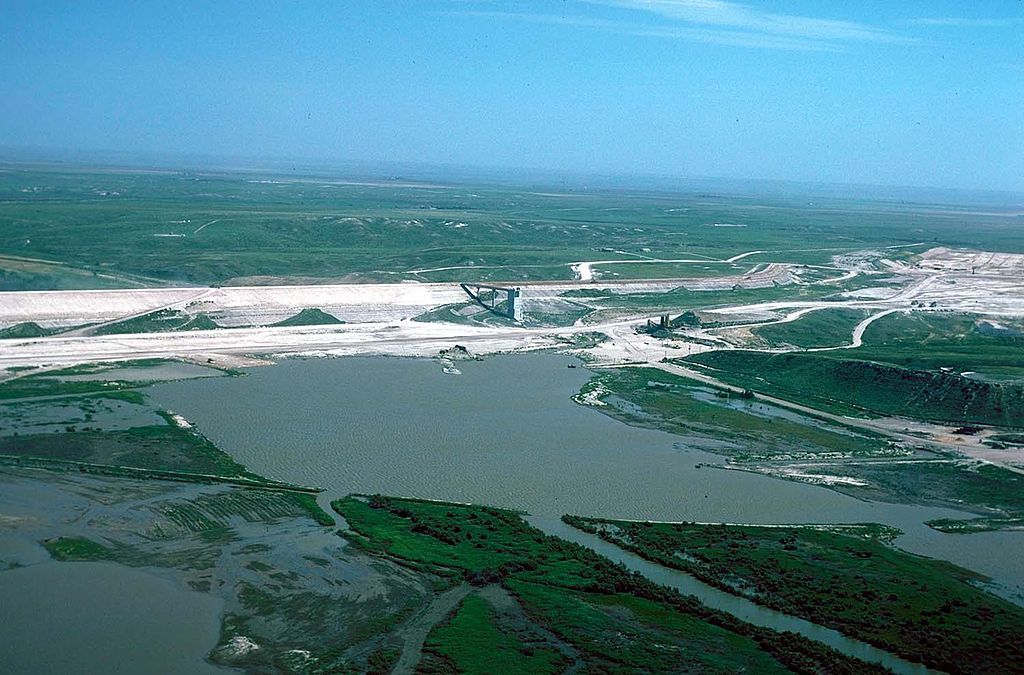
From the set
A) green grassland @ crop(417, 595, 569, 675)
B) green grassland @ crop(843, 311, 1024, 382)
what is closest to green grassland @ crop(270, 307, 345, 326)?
green grassland @ crop(843, 311, 1024, 382)

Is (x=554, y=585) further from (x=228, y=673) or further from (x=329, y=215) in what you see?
(x=329, y=215)

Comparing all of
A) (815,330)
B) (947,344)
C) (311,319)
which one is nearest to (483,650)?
(311,319)

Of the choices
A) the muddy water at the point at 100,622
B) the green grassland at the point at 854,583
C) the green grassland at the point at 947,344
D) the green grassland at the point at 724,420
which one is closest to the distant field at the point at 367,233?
the green grassland at the point at 947,344

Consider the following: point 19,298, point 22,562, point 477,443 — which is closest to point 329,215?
point 19,298

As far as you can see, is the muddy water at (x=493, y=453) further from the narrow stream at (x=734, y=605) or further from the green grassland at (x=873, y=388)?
the green grassland at (x=873, y=388)

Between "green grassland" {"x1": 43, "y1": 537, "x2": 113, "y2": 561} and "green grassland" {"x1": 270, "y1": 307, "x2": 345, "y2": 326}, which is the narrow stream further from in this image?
"green grassland" {"x1": 270, "y1": 307, "x2": 345, "y2": 326}

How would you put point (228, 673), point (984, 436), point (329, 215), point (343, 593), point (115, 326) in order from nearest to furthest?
point (228, 673)
point (343, 593)
point (984, 436)
point (115, 326)
point (329, 215)
